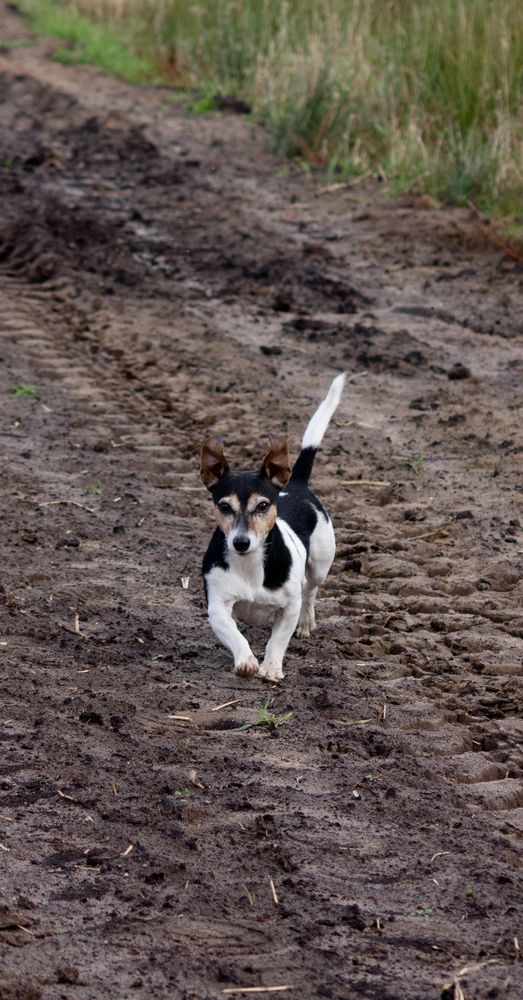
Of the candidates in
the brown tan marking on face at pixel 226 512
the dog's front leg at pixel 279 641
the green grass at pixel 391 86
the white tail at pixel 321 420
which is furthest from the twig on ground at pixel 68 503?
the green grass at pixel 391 86

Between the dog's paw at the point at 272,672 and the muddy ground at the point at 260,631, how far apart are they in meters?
0.04

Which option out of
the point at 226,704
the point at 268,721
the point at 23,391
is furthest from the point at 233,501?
the point at 23,391

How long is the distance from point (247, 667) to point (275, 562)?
0.49 m

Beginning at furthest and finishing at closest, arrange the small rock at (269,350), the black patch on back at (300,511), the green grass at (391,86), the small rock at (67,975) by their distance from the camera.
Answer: the green grass at (391,86) → the small rock at (269,350) → the black patch on back at (300,511) → the small rock at (67,975)

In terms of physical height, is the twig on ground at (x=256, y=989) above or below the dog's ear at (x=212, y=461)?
below

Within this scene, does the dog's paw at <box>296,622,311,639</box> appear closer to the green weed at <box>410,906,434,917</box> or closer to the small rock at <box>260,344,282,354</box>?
the green weed at <box>410,906,434,917</box>

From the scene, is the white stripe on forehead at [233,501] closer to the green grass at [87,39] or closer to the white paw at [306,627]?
the white paw at [306,627]

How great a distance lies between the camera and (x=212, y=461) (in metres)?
5.74

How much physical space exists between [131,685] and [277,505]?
1.04 metres

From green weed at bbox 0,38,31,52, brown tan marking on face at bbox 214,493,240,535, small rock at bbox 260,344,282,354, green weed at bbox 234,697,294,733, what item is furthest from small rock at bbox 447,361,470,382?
green weed at bbox 0,38,31,52

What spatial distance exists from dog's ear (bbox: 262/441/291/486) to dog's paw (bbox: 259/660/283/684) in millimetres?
764

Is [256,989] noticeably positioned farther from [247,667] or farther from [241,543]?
[241,543]

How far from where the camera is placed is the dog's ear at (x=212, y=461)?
5.70 m

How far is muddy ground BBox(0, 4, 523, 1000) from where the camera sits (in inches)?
150
